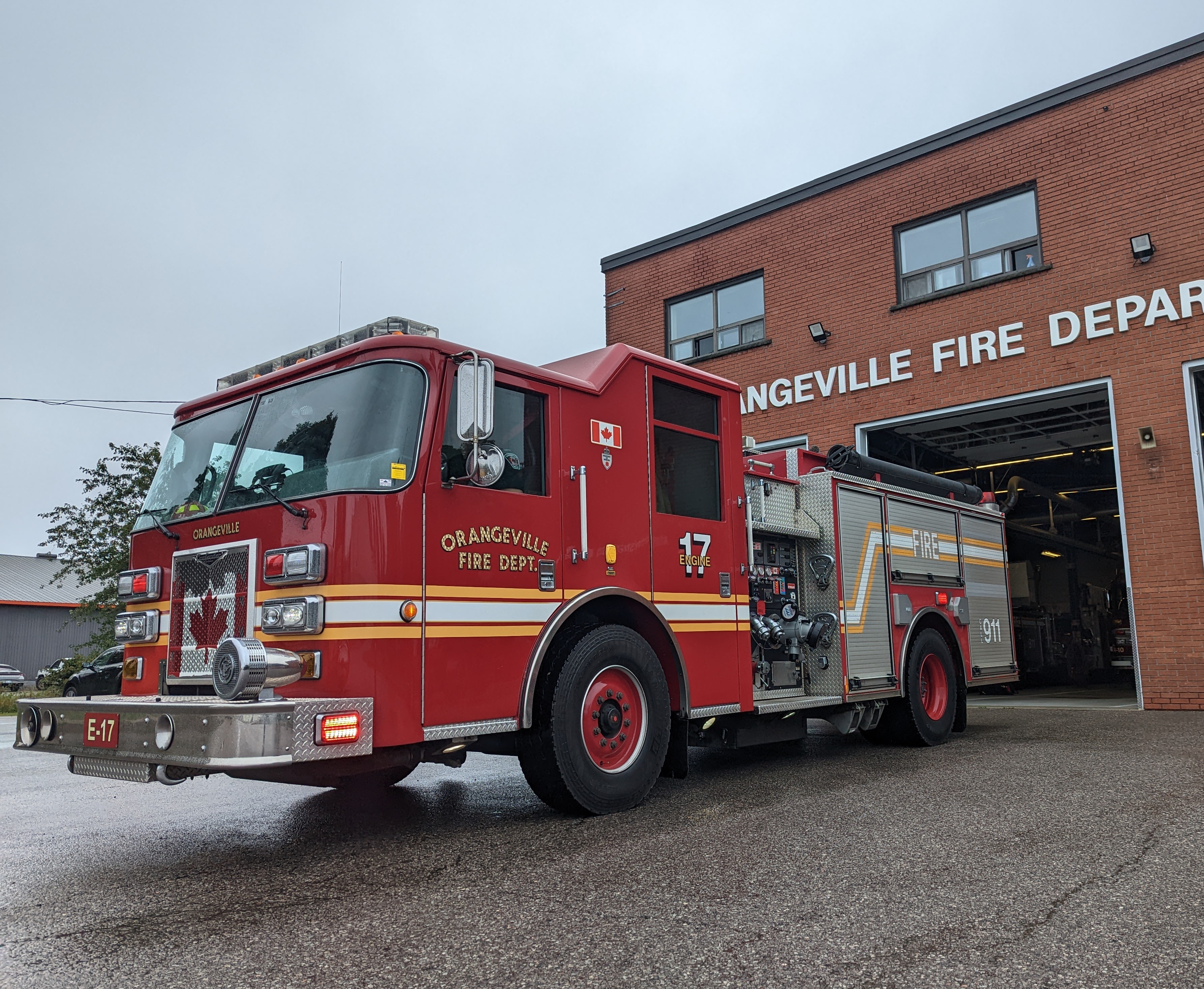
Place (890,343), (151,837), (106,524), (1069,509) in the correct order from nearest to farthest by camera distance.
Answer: (151,837), (890,343), (1069,509), (106,524)

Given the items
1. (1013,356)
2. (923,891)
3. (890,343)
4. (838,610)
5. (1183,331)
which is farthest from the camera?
(890,343)

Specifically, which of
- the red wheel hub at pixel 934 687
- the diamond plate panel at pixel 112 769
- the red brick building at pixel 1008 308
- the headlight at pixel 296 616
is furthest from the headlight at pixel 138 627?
the red brick building at pixel 1008 308

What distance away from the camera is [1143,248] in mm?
11797

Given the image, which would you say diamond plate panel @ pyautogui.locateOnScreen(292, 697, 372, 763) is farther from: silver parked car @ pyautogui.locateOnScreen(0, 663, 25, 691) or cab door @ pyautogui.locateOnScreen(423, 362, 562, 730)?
silver parked car @ pyautogui.locateOnScreen(0, 663, 25, 691)

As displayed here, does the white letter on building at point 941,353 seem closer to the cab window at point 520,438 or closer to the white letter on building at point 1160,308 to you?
the white letter on building at point 1160,308

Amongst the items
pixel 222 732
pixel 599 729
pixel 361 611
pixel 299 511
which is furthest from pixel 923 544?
pixel 222 732

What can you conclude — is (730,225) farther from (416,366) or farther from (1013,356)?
(416,366)

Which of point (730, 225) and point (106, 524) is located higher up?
point (730, 225)

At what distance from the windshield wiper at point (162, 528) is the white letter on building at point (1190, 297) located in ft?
37.7

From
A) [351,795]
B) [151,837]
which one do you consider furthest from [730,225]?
[151,837]

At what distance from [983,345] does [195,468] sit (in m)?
10.9

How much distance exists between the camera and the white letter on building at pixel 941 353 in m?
13.5

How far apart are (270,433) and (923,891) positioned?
3.78 metres

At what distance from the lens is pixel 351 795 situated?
258 inches
